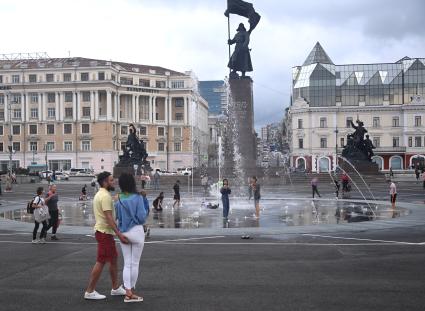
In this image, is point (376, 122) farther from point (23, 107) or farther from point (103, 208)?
point (103, 208)

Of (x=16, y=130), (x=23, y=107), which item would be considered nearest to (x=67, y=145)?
(x=16, y=130)

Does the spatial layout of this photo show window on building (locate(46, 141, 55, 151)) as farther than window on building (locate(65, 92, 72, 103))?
Yes

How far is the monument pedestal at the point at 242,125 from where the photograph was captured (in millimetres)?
40750

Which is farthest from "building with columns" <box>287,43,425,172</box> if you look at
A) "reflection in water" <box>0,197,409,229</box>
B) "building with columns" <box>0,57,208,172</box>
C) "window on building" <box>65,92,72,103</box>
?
"reflection in water" <box>0,197,409,229</box>

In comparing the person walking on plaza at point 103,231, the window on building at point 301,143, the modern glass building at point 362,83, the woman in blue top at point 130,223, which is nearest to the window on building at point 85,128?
the window on building at point 301,143

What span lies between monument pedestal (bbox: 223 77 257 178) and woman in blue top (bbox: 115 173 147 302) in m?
32.8

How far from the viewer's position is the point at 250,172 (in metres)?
41.7

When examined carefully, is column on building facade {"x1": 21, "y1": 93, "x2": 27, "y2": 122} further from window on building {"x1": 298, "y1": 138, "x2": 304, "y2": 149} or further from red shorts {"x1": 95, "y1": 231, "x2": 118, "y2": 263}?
red shorts {"x1": 95, "y1": 231, "x2": 118, "y2": 263}

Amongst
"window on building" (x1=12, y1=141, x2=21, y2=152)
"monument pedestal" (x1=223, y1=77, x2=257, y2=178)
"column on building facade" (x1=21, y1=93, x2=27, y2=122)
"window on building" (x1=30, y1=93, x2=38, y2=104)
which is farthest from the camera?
"window on building" (x1=12, y1=141, x2=21, y2=152)

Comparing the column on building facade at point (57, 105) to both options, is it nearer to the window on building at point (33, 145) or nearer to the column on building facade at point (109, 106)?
the window on building at point (33, 145)

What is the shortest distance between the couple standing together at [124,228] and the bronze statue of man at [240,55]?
34031 millimetres

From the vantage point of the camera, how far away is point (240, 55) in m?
41.7

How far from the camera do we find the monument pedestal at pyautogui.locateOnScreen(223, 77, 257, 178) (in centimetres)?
4075

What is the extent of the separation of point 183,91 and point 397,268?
104 meters
